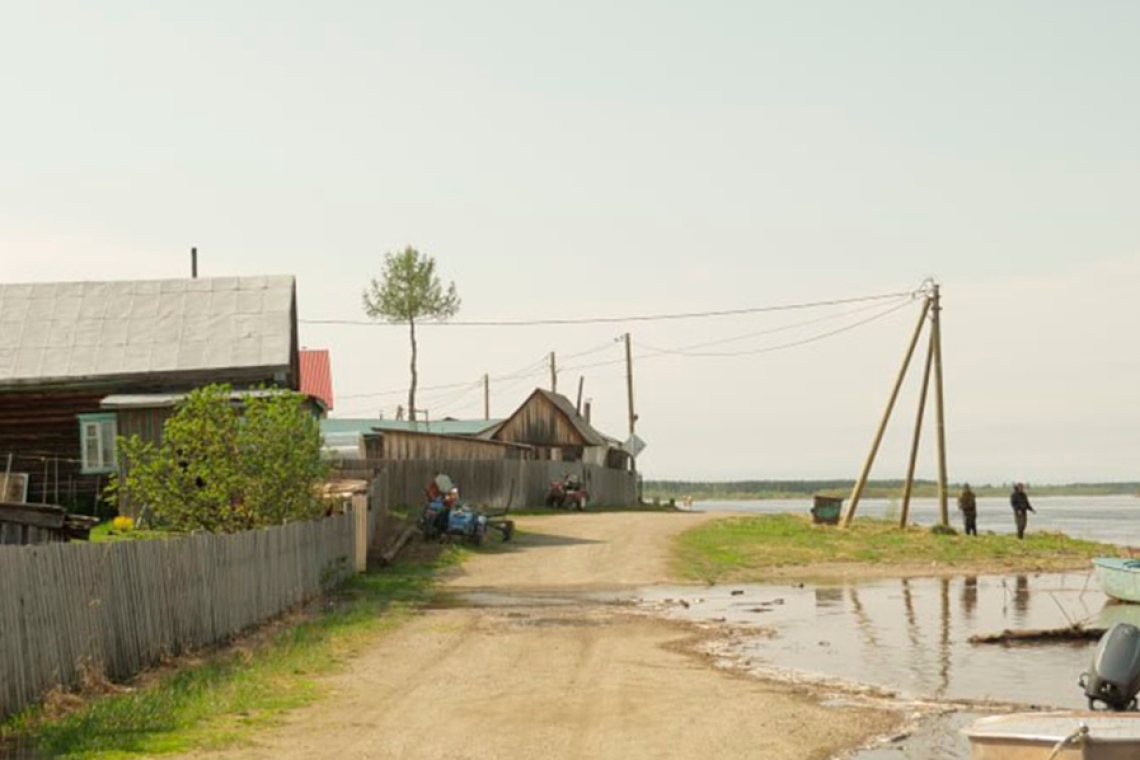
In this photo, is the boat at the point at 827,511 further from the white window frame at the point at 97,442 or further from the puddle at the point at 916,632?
the white window frame at the point at 97,442

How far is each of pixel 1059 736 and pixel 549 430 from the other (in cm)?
6510

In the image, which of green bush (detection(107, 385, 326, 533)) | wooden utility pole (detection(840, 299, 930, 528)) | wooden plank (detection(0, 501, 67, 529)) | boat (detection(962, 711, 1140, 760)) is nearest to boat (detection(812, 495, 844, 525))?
wooden utility pole (detection(840, 299, 930, 528))

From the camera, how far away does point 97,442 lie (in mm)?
44938

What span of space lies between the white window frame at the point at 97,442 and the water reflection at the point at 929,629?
1839 centimetres

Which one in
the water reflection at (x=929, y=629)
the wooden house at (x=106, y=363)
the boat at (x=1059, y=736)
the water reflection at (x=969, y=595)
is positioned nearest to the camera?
the boat at (x=1059, y=736)

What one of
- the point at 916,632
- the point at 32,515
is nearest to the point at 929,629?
the point at 916,632

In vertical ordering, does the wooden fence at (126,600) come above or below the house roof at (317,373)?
below

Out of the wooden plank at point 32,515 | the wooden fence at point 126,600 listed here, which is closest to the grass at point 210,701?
the wooden fence at point 126,600

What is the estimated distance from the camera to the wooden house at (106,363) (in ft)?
147

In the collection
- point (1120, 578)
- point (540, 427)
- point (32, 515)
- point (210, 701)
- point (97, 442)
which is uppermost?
point (540, 427)

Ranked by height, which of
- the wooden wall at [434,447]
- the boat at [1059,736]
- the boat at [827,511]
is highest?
the wooden wall at [434,447]

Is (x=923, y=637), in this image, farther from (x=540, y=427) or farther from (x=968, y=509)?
(x=540, y=427)

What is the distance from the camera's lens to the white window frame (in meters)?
44.6

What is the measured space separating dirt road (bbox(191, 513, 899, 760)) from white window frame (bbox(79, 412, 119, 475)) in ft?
61.3
